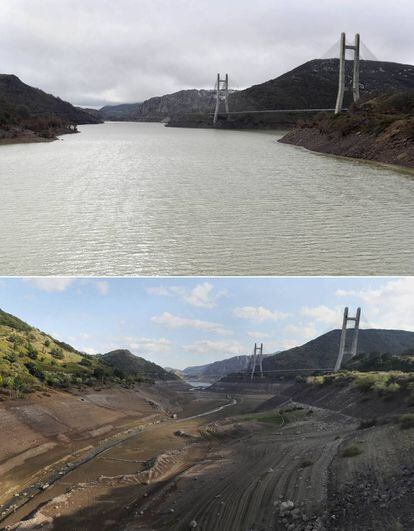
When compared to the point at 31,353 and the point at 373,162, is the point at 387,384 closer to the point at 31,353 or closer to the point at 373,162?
the point at 373,162

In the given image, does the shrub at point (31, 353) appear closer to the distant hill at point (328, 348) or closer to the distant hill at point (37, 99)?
the distant hill at point (328, 348)

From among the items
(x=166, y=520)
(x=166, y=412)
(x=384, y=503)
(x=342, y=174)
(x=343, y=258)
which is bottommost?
(x=166, y=412)

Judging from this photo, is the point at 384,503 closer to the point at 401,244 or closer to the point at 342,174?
the point at 401,244

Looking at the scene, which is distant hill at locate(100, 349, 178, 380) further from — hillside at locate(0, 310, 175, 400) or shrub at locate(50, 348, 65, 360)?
shrub at locate(50, 348, 65, 360)

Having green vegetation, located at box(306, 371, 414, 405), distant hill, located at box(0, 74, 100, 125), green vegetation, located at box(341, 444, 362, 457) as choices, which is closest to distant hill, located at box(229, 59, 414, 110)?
distant hill, located at box(0, 74, 100, 125)

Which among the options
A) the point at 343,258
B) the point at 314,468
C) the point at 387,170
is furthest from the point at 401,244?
the point at 387,170
